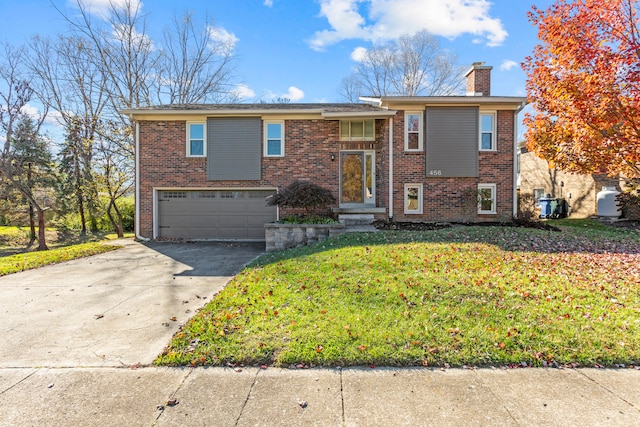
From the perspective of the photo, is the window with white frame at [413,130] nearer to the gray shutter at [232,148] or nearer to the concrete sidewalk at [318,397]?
the gray shutter at [232,148]

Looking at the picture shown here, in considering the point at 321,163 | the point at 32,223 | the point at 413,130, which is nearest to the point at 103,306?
the point at 321,163

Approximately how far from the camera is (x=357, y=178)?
12.5 metres

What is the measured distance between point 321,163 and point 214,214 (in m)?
4.51

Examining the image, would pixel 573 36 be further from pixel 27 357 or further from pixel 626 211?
pixel 626 211

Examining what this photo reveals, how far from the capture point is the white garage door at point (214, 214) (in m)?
12.2

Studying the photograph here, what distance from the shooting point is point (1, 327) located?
13.4ft

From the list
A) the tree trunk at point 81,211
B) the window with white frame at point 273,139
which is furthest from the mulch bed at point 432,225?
the tree trunk at point 81,211

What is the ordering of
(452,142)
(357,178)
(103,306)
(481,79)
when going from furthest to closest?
1. (481,79)
2. (357,178)
3. (452,142)
4. (103,306)

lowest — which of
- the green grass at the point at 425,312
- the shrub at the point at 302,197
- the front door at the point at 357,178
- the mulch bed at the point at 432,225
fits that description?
the green grass at the point at 425,312

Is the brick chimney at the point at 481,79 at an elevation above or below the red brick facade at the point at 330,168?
above

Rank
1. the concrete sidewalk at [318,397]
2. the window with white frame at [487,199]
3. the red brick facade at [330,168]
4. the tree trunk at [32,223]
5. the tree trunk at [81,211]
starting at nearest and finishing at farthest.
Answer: the concrete sidewalk at [318,397]
the red brick facade at [330,168]
the window with white frame at [487,199]
the tree trunk at [32,223]
the tree trunk at [81,211]

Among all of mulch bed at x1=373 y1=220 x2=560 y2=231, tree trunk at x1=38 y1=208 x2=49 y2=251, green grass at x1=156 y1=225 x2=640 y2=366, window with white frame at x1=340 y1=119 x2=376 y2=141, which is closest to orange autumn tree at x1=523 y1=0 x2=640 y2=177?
green grass at x1=156 y1=225 x2=640 y2=366

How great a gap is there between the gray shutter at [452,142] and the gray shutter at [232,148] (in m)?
6.47

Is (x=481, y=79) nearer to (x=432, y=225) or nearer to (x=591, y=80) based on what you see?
(x=432, y=225)
